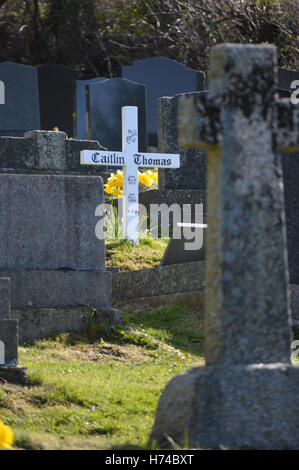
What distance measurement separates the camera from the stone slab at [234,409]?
3021 mm

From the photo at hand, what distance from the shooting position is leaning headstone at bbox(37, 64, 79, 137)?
15594 mm

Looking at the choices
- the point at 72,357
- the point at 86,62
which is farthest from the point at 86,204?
the point at 86,62

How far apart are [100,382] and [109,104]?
305 inches

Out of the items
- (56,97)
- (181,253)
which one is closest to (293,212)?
(181,253)

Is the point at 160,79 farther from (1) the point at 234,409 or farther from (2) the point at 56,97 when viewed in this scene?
(1) the point at 234,409

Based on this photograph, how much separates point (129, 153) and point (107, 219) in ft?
2.64

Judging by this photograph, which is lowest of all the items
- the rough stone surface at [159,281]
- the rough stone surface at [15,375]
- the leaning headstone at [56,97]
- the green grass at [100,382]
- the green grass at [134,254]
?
the green grass at [100,382]

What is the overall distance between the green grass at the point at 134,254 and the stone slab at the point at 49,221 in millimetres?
1788

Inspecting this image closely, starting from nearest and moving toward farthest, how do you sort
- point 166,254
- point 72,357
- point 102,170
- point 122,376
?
point 122,376 < point 72,357 < point 166,254 < point 102,170

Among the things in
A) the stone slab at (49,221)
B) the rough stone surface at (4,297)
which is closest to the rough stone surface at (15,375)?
the rough stone surface at (4,297)

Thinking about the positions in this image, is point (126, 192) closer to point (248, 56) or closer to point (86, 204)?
point (86, 204)

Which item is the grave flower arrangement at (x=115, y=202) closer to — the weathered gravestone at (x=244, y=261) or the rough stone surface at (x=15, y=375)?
→ the rough stone surface at (x=15, y=375)

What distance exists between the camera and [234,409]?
10.0ft

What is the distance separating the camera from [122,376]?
4.78m
